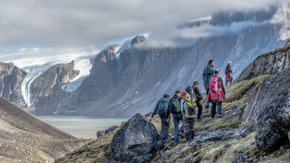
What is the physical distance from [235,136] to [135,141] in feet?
31.1

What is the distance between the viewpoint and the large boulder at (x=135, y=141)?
20.9 meters

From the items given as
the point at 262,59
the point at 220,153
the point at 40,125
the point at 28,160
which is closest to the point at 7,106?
the point at 40,125

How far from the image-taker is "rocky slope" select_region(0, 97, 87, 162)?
6594 centimetres

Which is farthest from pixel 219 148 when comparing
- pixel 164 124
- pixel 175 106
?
pixel 164 124

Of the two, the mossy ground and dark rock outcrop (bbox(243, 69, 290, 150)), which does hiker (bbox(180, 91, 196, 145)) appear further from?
dark rock outcrop (bbox(243, 69, 290, 150))

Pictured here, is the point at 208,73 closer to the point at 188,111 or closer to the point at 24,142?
the point at 188,111

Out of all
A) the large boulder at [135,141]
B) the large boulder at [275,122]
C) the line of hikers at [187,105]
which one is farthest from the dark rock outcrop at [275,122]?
the large boulder at [135,141]

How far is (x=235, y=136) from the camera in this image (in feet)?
44.1

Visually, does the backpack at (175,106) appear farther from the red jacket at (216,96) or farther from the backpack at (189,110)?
the red jacket at (216,96)

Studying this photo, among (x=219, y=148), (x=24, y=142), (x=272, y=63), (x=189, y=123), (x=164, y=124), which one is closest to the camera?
(x=219, y=148)

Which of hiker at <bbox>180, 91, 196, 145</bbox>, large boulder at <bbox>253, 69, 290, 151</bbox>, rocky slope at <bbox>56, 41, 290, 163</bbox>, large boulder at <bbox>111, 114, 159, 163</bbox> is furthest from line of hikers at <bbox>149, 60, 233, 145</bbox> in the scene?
large boulder at <bbox>253, 69, 290, 151</bbox>

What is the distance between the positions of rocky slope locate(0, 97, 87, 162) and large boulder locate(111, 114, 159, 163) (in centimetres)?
4559

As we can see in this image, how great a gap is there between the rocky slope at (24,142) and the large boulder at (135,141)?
45.6 metres

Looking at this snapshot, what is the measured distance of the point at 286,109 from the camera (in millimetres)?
8711
